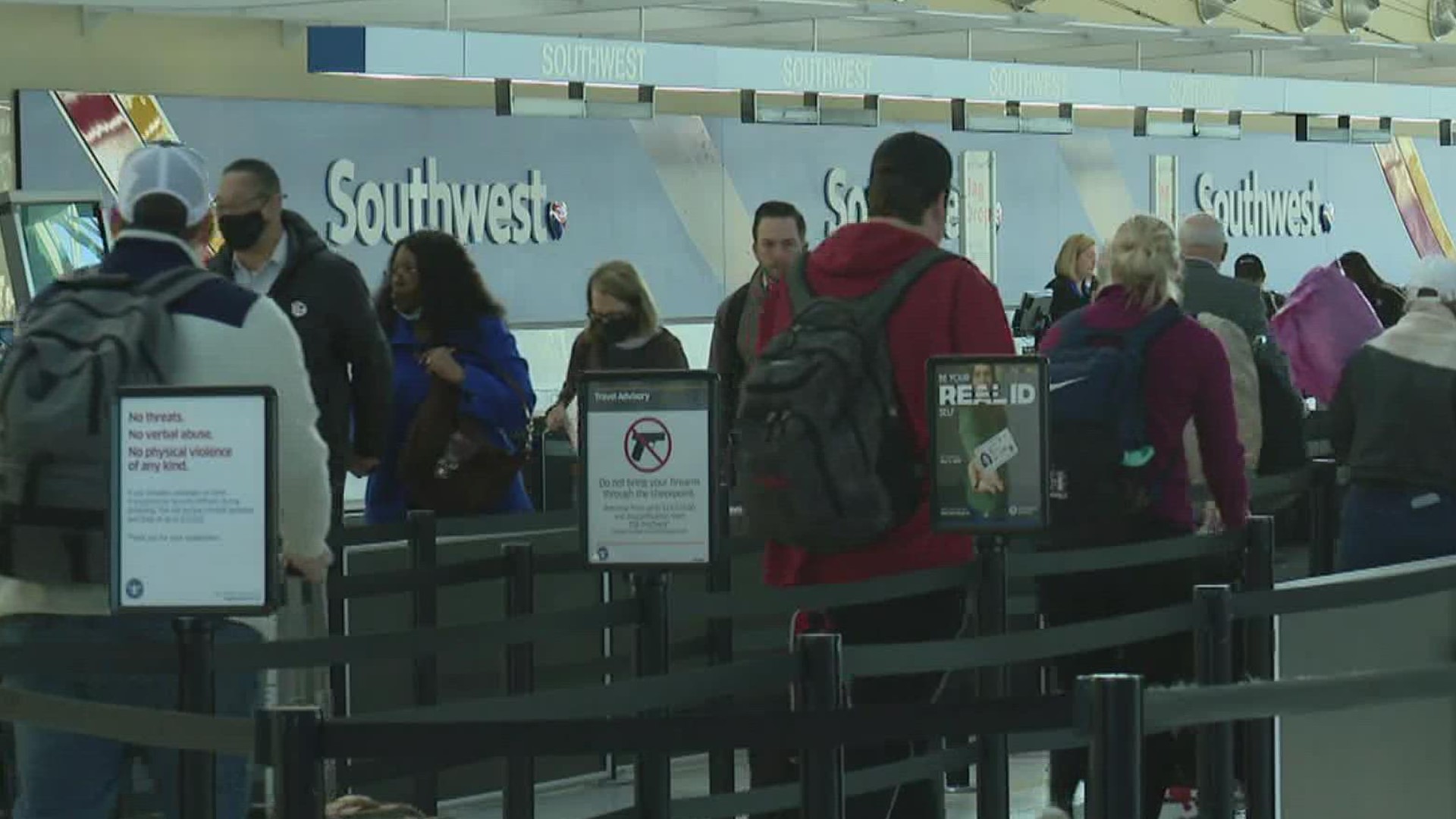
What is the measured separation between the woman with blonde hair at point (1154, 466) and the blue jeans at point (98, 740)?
2096 mm

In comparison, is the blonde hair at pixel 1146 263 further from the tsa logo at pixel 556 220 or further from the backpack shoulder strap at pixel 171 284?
the tsa logo at pixel 556 220

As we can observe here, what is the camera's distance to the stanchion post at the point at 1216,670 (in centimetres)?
488

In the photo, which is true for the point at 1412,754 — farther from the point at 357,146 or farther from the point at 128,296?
the point at 357,146

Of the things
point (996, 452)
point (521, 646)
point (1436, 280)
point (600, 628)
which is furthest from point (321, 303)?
point (1436, 280)

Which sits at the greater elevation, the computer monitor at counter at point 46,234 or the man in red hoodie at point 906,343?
the computer monitor at counter at point 46,234

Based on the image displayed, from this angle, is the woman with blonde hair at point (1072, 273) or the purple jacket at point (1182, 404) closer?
the purple jacket at point (1182, 404)

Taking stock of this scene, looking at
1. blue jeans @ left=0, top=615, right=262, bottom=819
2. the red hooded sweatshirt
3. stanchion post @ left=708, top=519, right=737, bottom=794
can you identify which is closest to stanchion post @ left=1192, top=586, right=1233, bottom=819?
the red hooded sweatshirt

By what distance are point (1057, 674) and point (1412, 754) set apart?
1.81 meters

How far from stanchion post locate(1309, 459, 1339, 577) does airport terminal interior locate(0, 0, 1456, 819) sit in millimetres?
16

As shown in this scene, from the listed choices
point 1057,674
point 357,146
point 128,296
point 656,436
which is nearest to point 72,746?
point 128,296

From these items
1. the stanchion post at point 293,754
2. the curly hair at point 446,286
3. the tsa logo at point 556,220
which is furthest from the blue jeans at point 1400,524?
the tsa logo at point 556,220

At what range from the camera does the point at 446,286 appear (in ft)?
23.2

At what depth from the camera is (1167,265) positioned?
6.04 metres

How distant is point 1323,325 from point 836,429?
5.26 meters
